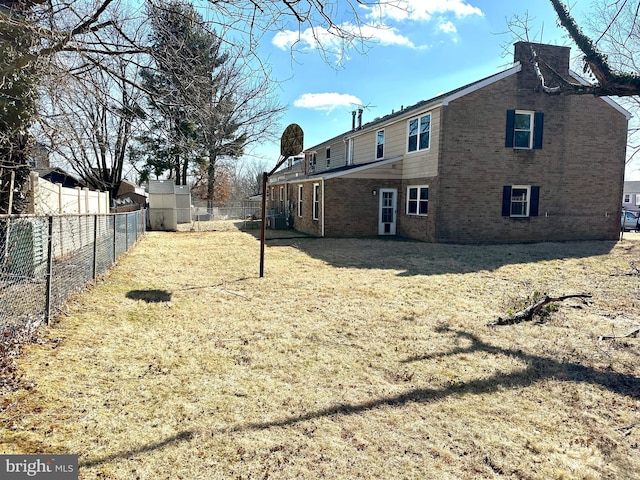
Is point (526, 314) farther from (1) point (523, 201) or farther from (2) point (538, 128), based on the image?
(2) point (538, 128)

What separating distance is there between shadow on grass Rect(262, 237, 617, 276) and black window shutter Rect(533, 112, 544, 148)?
3899 mm

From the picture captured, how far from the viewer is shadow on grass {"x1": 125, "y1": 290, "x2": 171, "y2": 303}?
22.3ft

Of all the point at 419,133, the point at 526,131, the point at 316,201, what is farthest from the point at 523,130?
the point at 316,201

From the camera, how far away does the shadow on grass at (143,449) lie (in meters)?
2.68

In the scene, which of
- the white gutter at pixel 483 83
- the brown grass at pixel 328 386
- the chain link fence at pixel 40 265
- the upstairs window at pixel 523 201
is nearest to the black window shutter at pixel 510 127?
the white gutter at pixel 483 83

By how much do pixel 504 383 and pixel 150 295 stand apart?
226 inches

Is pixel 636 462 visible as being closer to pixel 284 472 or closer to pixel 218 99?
pixel 284 472

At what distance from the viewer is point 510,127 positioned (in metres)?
15.0

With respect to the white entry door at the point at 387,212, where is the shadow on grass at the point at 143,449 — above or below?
below

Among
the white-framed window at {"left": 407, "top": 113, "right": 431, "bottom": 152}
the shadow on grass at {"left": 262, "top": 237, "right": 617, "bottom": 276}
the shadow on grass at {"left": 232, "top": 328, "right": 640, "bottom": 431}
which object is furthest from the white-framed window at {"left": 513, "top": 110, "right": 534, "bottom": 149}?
the shadow on grass at {"left": 232, "top": 328, "right": 640, "bottom": 431}

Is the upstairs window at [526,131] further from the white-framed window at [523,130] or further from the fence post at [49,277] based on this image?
the fence post at [49,277]

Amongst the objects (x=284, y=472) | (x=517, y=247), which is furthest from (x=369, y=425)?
(x=517, y=247)

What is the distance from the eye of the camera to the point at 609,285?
863 cm

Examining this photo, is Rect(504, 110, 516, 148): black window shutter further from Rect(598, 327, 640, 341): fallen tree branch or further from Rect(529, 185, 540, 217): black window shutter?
Rect(598, 327, 640, 341): fallen tree branch
